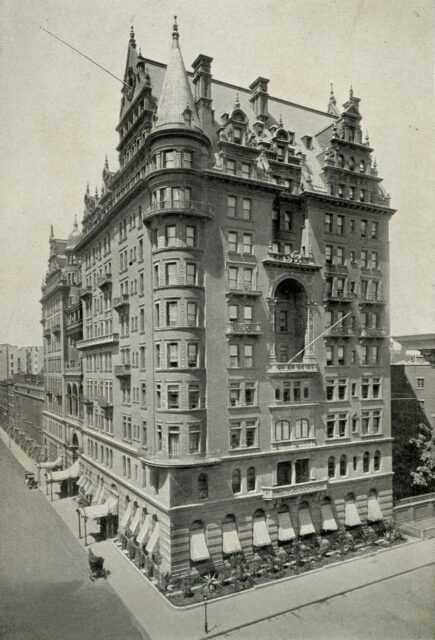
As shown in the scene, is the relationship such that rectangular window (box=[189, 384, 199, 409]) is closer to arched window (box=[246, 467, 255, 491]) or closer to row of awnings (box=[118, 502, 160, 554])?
arched window (box=[246, 467, 255, 491])

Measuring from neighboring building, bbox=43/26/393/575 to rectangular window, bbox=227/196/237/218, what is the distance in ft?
0.56

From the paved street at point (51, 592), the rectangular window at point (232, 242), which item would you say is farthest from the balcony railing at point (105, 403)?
the rectangular window at point (232, 242)

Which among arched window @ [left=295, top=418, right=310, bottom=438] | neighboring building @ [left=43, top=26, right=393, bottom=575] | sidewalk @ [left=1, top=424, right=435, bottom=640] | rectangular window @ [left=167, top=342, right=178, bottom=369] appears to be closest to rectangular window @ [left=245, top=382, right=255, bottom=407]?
neighboring building @ [left=43, top=26, right=393, bottom=575]

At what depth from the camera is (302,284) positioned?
43.2m

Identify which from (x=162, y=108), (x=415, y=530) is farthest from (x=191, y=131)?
(x=415, y=530)

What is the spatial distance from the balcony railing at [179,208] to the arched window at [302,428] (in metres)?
19.2

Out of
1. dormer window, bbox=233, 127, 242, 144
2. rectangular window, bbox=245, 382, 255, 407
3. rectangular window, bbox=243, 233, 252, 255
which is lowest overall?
rectangular window, bbox=245, 382, 255, 407

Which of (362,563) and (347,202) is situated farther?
(347,202)

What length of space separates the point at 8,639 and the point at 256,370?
24.2 meters

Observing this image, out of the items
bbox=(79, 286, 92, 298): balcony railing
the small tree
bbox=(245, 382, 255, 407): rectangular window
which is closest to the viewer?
bbox=(245, 382, 255, 407): rectangular window

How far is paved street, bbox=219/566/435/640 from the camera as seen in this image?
94.0 ft

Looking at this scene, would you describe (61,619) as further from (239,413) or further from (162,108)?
(162,108)

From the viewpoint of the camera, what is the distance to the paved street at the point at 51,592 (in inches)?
1144

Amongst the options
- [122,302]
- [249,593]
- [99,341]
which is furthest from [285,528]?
[99,341]
